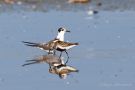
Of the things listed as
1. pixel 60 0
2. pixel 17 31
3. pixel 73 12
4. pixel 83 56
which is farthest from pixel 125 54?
pixel 60 0

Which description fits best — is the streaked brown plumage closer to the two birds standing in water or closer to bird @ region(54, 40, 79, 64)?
the two birds standing in water

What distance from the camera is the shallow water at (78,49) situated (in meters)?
10.3

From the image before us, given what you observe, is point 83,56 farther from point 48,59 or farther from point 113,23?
point 113,23

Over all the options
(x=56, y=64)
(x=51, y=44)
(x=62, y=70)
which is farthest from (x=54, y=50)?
(x=62, y=70)

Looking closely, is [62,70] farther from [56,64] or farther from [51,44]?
[51,44]

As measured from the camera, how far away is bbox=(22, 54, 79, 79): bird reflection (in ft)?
36.1

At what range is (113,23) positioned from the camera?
1572 cm

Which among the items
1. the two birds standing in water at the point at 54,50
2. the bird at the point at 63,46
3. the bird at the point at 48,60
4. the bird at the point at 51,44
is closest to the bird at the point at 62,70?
the two birds standing in water at the point at 54,50

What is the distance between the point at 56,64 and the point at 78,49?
1.47 m

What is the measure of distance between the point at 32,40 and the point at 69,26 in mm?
1878

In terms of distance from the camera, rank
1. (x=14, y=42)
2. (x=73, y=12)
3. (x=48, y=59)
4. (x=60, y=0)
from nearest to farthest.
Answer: (x=48, y=59)
(x=14, y=42)
(x=73, y=12)
(x=60, y=0)

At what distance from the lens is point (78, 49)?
13.1 meters

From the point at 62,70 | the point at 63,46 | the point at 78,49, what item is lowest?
the point at 62,70

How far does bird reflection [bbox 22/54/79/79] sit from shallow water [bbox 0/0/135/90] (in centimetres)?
11
